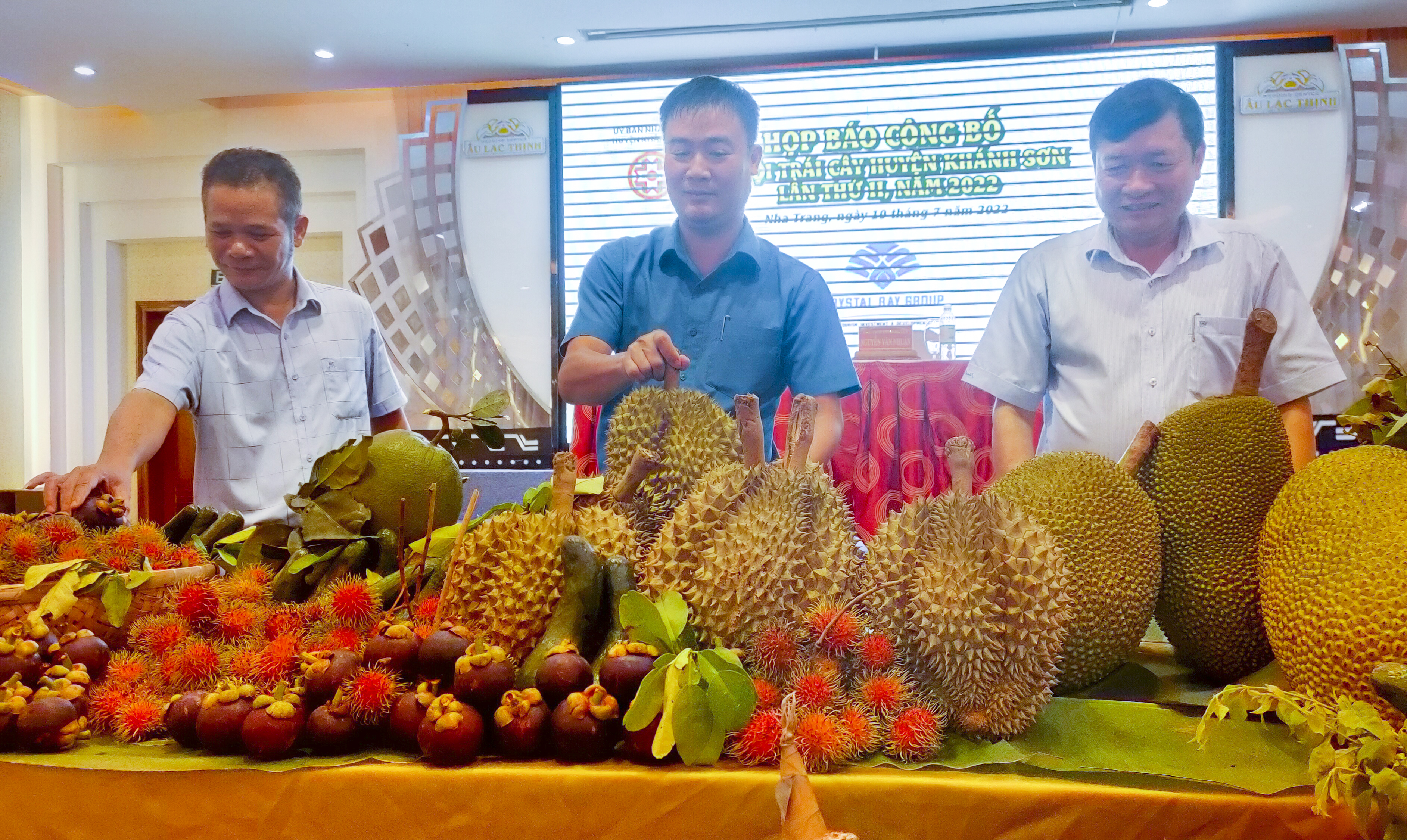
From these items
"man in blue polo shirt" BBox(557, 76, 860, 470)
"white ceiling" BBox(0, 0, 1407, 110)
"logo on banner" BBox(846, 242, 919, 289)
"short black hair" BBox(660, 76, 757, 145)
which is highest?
"white ceiling" BBox(0, 0, 1407, 110)

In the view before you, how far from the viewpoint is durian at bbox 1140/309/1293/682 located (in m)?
0.83

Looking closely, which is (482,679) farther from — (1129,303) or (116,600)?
(1129,303)

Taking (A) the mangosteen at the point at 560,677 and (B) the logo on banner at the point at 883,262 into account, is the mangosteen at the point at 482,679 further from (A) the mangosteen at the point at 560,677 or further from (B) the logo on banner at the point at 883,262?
(B) the logo on banner at the point at 883,262

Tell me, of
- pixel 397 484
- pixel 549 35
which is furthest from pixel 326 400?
pixel 549 35

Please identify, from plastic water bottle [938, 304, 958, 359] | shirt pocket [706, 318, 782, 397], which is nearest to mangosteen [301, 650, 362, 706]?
shirt pocket [706, 318, 782, 397]

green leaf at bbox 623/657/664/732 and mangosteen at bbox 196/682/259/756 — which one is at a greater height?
green leaf at bbox 623/657/664/732

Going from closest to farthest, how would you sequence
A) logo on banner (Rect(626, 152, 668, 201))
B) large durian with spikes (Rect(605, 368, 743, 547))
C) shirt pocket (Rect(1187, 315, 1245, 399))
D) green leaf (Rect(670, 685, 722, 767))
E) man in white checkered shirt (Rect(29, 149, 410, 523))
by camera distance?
green leaf (Rect(670, 685, 722, 767)) → large durian with spikes (Rect(605, 368, 743, 547)) → shirt pocket (Rect(1187, 315, 1245, 399)) → man in white checkered shirt (Rect(29, 149, 410, 523)) → logo on banner (Rect(626, 152, 668, 201))

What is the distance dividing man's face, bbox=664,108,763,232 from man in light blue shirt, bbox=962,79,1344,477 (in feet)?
2.02

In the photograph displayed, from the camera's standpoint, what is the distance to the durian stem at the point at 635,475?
838mm

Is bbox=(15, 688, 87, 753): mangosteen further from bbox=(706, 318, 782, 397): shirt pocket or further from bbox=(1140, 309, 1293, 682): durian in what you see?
bbox=(706, 318, 782, 397): shirt pocket

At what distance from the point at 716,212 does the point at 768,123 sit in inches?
142

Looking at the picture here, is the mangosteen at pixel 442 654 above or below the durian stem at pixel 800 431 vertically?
below

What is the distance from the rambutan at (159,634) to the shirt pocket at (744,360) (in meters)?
1.12

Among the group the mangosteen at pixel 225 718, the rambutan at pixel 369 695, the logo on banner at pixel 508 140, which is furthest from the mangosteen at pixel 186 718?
the logo on banner at pixel 508 140
